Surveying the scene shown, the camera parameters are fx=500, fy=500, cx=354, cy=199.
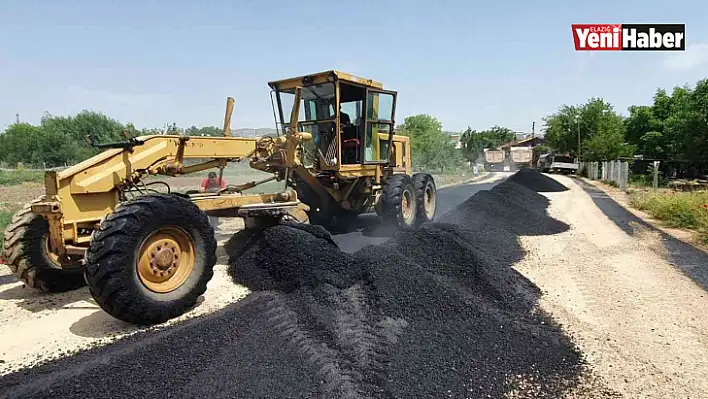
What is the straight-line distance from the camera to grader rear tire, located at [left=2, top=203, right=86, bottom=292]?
4961mm

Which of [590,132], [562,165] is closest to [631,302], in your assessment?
[562,165]

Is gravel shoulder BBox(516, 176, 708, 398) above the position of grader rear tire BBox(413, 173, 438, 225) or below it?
below

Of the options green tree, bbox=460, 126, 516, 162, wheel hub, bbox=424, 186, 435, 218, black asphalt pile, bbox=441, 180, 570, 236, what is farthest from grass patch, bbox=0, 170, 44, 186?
green tree, bbox=460, 126, 516, 162

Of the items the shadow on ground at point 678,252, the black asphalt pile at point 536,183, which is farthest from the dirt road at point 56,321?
the black asphalt pile at point 536,183

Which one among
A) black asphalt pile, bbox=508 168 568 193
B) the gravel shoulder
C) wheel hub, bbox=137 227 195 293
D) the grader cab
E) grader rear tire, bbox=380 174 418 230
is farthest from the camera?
black asphalt pile, bbox=508 168 568 193

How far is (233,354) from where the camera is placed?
→ 3.66 metres

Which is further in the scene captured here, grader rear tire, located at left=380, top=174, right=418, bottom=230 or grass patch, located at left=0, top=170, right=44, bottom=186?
grass patch, located at left=0, top=170, right=44, bottom=186

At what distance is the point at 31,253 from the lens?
198 inches

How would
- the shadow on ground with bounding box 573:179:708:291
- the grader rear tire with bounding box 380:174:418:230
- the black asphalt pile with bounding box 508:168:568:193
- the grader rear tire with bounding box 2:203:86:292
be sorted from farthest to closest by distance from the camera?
the black asphalt pile with bounding box 508:168:568:193
the grader rear tire with bounding box 380:174:418:230
the shadow on ground with bounding box 573:179:708:291
the grader rear tire with bounding box 2:203:86:292

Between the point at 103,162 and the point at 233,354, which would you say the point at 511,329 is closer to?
the point at 233,354

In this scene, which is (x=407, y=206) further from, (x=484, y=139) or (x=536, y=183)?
(x=484, y=139)

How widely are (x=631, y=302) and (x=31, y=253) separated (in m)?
6.23

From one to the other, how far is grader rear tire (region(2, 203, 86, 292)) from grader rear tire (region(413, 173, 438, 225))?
19.1ft

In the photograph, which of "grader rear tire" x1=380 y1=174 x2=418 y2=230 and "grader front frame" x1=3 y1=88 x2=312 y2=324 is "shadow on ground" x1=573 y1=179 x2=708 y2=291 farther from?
"grader front frame" x1=3 y1=88 x2=312 y2=324
